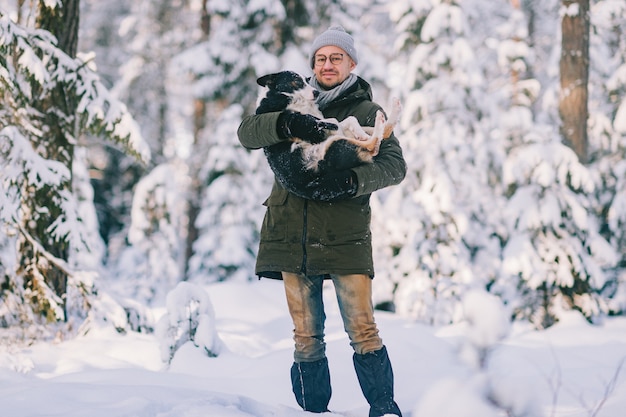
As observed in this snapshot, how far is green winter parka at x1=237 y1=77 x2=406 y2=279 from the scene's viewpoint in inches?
121

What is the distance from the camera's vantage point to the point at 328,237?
311 cm

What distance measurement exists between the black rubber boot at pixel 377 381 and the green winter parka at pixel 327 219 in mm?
447

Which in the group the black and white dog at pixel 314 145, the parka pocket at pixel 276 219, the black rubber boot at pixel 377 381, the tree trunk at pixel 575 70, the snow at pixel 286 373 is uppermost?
the tree trunk at pixel 575 70

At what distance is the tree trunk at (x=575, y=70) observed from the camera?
7.84m

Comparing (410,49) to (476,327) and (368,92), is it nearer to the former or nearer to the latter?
(368,92)

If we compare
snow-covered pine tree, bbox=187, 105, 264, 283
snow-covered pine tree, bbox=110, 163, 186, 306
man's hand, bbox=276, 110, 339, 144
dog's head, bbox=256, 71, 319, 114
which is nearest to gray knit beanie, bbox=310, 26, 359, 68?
dog's head, bbox=256, 71, 319, 114

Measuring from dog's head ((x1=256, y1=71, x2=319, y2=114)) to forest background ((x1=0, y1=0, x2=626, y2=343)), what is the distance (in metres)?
2.38

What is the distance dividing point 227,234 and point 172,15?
734 centimetres

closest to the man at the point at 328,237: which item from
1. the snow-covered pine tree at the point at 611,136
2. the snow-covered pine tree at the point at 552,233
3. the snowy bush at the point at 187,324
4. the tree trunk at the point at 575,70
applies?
the snowy bush at the point at 187,324

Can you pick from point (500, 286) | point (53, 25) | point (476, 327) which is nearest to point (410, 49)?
point (500, 286)

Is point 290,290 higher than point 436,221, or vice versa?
point 436,221

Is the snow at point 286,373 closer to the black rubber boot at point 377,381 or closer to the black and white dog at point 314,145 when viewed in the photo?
the black rubber boot at point 377,381

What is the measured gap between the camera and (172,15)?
16500 millimetres

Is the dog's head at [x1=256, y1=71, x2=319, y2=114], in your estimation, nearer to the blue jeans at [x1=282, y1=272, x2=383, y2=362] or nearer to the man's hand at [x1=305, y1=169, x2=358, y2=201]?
the man's hand at [x1=305, y1=169, x2=358, y2=201]
